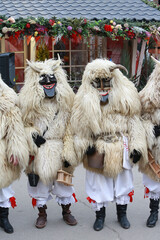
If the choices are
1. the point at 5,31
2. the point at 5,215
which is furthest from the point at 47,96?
the point at 5,31

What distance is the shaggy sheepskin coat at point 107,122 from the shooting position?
12.3 ft

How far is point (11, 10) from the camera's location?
27.4ft

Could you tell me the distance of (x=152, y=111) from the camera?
3.82 metres

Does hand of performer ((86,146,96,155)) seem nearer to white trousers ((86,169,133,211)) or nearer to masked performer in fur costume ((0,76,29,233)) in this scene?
white trousers ((86,169,133,211))

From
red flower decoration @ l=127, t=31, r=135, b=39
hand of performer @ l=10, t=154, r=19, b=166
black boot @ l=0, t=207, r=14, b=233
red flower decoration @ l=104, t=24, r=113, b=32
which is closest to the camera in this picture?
hand of performer @ l=10, t=154, r=19, b=166

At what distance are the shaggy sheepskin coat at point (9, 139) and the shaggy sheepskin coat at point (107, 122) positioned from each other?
468 mm

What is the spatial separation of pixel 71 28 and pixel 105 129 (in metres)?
4.22

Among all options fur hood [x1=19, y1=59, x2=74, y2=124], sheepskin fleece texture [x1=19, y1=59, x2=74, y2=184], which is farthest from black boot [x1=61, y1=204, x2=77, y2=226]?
fur hood [x1=19, y1=59, x2=74, y2=124]

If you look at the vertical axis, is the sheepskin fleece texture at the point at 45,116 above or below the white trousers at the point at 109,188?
above

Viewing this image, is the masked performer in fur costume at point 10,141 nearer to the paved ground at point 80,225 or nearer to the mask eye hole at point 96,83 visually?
the paved ground at point 80,225

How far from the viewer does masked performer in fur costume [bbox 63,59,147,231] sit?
147 inches

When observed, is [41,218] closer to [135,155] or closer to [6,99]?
[135,155]

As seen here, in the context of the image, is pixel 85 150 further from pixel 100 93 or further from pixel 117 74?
pixel 117 74

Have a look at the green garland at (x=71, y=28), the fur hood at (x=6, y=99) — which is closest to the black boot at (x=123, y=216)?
the fur hood at (x=6, y=99)
